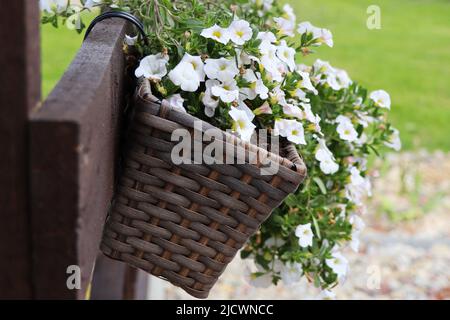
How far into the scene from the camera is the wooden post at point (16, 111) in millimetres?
649

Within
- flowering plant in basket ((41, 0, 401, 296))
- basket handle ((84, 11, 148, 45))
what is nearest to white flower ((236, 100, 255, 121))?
flowering plant in basket ((41, 0, 401, 296))

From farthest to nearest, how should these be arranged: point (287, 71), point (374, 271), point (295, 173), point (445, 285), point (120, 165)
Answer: point (445, 285)
point (374, 271)
point (287, 71)
point (120, 165)
point (295, 173)

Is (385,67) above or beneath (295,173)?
beneath

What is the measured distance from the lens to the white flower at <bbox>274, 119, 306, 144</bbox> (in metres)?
1.16

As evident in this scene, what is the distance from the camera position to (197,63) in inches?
43.6

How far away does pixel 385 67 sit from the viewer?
21.9 feet

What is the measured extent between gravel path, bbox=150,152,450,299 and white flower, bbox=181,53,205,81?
1.64 metres

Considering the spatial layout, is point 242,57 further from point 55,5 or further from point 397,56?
point 397,56

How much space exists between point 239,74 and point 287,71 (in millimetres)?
120

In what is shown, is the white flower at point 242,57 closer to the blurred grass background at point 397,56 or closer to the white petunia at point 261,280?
the white petunia at point 261,280

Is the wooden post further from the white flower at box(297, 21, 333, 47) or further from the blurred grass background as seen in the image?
the blurred grass background

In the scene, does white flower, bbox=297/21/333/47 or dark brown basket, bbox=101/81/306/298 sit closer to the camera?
dark brown basket, bbox=101/81/306/298
